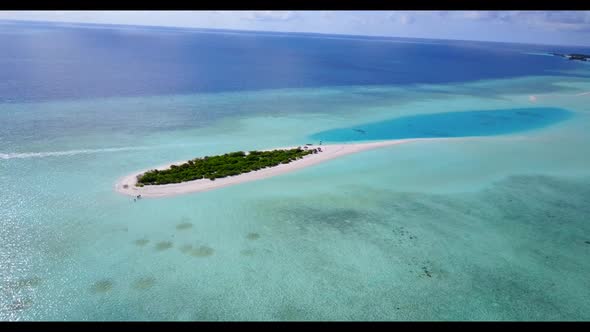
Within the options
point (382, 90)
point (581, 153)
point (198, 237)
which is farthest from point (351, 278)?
point (382, 90)

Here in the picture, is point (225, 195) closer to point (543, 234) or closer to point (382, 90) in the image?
point (543, 234)

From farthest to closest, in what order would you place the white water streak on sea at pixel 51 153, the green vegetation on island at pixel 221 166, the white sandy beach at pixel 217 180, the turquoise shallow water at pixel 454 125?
the turquoise shallow water at pixel 454 125
the white water streak on sea at pixel 51 153
the green vegetation on island at pixel 221 166
the white sandy beach at pixel 217 180

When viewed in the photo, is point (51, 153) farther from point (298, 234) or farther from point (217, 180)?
point (298, 234)

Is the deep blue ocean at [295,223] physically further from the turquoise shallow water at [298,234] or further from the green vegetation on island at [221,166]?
the green vegetation on island at [221,166]

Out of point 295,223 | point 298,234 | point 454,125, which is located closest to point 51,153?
point 295,223

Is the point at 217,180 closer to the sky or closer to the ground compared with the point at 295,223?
closer to the sky

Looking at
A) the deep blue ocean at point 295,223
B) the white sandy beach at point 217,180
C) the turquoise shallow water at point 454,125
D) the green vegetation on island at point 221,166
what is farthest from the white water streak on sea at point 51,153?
the turquoise shallow water at point 454,125
